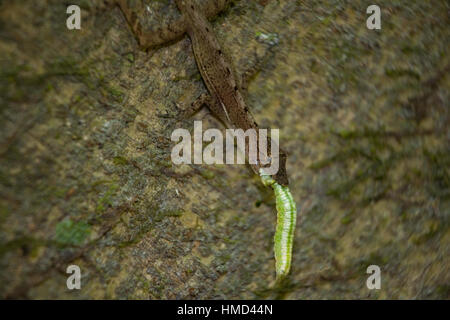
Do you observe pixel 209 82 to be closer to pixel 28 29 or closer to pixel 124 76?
pixel 124 76

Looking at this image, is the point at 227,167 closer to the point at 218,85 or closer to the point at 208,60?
the point at 218,85

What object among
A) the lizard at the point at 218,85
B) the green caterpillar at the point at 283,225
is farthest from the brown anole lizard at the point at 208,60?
the green caterpillar at the point at 283,225

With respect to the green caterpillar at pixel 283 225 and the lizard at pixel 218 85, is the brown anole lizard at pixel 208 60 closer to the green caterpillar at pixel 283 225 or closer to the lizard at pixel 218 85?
the lizard at pixel 218 85

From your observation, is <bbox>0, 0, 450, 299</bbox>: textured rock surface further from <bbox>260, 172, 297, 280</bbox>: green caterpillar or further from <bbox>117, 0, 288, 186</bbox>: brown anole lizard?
<bbox>260, 172, 297, 280</bbox>: green caterpillar

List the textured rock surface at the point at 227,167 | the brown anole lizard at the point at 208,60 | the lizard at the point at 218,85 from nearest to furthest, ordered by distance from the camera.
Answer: the textured rock surface at the point at 227,167 < the lizard at the point at 218,85 < the brown anole lizard at the point at 208,60

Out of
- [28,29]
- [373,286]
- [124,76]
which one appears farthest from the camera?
[373,286]

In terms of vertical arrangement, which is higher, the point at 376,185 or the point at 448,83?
the point at 448,83

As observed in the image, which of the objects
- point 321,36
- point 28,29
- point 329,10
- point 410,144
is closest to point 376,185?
point 410,144
